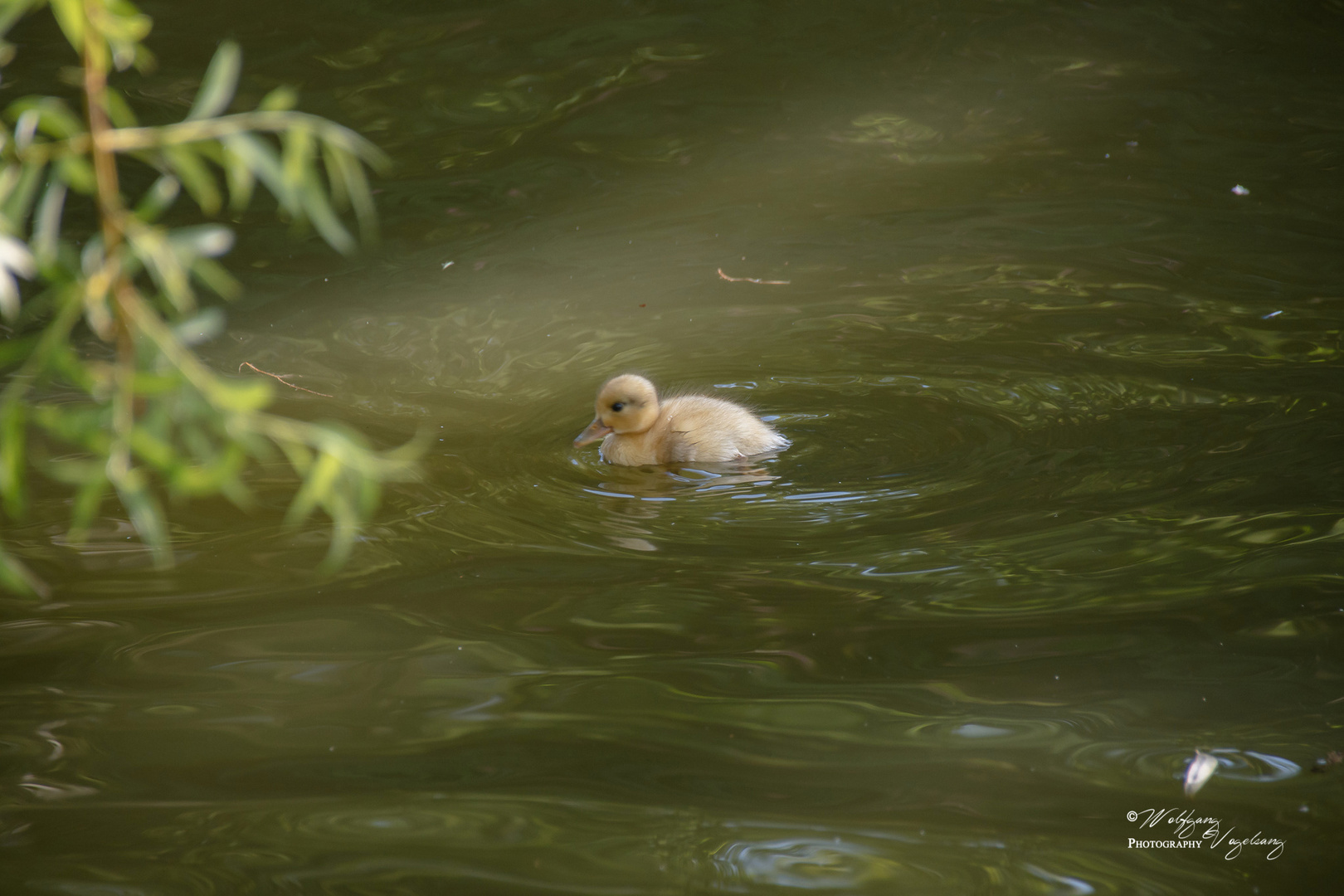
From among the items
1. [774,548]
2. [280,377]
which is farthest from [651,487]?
[280,377]

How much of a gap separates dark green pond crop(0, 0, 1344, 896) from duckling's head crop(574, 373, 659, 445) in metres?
0.08

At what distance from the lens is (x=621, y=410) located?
11.2 ft

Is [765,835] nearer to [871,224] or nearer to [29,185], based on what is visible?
[29,185]

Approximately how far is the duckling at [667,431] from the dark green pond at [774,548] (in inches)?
3.1

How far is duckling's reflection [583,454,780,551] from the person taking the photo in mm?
2918

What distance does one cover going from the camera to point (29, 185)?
1028mm

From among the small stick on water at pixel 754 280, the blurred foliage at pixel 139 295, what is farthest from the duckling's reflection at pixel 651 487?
the blurred foliage at pixel 139 295

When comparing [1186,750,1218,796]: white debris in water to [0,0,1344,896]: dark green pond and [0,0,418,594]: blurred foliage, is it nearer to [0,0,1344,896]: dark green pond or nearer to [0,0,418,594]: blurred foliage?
[0,0,1344,896]: dark green pond

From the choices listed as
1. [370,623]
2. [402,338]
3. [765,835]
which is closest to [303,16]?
[402,338]

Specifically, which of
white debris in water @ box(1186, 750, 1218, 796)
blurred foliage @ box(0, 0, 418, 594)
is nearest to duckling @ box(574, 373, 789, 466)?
white debris in water @ box(1186, 750, 1218, 796)

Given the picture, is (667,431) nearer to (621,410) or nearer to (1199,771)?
(621,410)

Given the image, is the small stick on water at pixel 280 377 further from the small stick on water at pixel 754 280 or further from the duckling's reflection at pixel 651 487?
the small stick on water at pixel 754 280

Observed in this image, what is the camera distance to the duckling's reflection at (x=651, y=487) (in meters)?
2.92

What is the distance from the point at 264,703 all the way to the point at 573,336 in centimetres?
199
